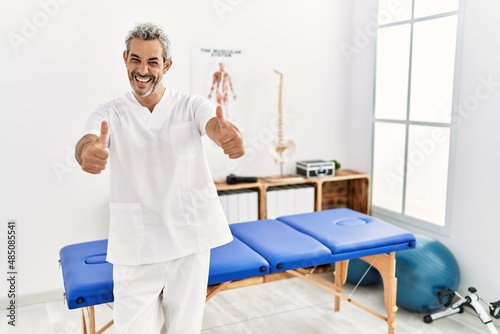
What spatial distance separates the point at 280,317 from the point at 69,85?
200 centimetres

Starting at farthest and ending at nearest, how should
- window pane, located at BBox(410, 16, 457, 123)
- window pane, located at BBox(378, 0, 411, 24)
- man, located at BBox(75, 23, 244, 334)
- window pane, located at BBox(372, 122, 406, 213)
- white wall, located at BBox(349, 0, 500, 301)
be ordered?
window pane, located at BBox(372, 122, 406, 213) → window pane, located at BBox(378, 0, 411, 24) → window pane, located at BBox(410, 16, 457, 123) → white wall, located at BBox(349, 0, 500, 301) → man, located at BBox(75, 23, 244, 334)

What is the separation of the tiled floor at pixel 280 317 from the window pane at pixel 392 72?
53.0 inches

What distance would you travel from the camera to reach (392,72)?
3.74 metres

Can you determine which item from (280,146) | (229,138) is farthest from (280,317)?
(229,138)

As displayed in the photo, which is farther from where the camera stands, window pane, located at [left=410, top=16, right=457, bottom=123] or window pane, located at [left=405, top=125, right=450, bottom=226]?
window pane, located at [left=405, top=125, right=450, bottom=226]

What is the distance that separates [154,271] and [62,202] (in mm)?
1717

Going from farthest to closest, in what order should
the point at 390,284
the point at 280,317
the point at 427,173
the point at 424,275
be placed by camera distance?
the point at 427,173 < the point at 280,317 < the point at 424,275 < the point at 390,284

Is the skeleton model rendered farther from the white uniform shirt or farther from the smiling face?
the smiling face

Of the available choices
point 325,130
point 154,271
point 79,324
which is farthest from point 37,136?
point 325,130

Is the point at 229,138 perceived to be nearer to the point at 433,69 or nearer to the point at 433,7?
the point at 433,69

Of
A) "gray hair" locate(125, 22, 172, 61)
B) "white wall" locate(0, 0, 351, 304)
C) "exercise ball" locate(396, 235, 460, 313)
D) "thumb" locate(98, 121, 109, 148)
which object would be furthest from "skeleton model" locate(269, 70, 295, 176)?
"thumb" locate(98, 121, 109, 148)

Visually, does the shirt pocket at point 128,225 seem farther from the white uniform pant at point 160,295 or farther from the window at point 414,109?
the window at point 414,109

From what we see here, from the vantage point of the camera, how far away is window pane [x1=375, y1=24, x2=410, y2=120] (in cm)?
362

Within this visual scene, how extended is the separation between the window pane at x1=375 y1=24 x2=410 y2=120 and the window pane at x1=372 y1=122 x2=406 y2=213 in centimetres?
12
